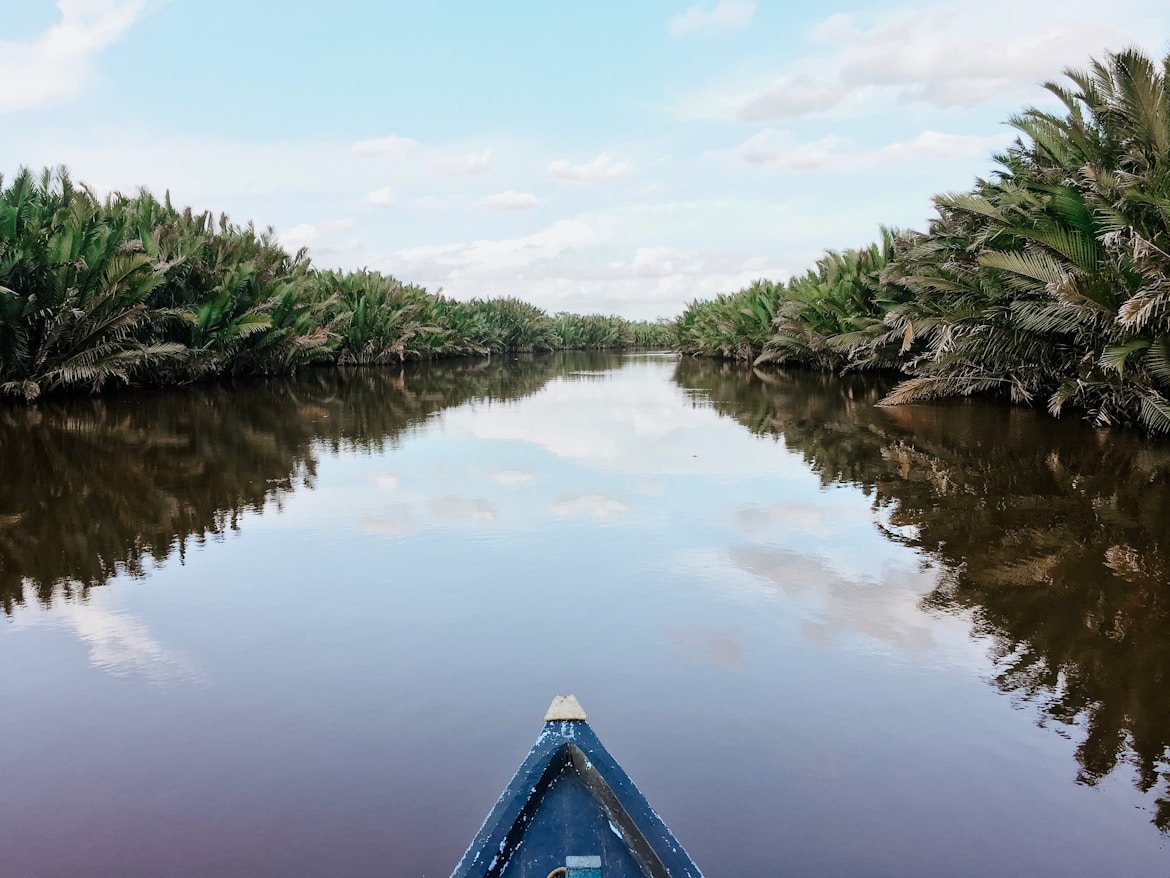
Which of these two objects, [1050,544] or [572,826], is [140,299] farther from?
[572,826]

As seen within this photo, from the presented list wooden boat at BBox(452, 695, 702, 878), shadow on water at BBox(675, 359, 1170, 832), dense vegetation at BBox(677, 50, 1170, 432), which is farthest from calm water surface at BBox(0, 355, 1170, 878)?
dense vegetation at BBox(677, 50, 1170, 432)

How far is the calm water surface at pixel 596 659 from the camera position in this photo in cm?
249

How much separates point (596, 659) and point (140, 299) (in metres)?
12.3

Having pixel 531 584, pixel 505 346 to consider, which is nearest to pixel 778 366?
pixel 505 346

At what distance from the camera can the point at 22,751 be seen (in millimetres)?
2945

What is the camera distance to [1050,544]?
5.34 metres

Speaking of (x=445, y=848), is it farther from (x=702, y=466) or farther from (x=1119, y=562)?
(x=702, y=466)

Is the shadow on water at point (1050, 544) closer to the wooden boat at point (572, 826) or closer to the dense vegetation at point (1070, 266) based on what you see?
the dense vegetation at point (1070, 266)

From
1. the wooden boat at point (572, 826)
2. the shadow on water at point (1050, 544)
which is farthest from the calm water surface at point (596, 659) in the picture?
the wooden boat at point (572, 826)

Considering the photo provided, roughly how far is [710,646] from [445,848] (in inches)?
67.6

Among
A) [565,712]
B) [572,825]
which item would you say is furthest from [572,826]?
[565,712]

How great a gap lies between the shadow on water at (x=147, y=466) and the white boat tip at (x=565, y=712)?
3575mm

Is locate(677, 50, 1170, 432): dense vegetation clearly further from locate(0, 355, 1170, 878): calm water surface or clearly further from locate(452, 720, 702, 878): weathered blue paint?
locate(452, 720, 702, 878): weathered blue paint

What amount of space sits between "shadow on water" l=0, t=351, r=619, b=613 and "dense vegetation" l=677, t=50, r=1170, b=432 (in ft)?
25.8
